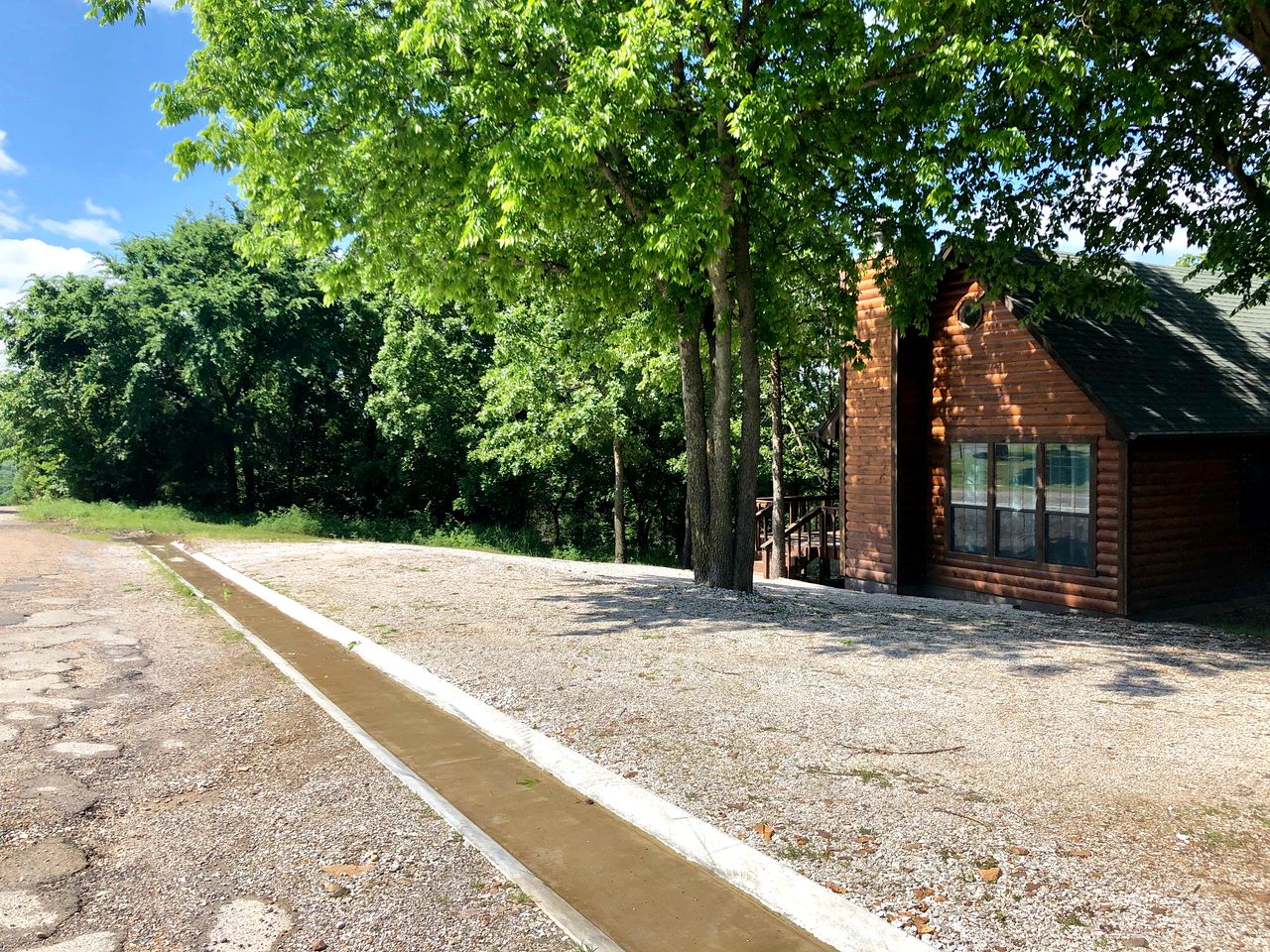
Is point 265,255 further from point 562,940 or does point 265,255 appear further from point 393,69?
→ point 562,940

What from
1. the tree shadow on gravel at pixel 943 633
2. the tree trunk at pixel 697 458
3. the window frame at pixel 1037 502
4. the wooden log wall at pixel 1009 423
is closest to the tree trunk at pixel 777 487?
the wooden log wall at pixel 1009 423

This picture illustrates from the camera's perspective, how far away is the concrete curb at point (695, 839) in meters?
3.61

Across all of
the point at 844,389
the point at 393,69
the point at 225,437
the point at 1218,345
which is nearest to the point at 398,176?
the point at 393,69

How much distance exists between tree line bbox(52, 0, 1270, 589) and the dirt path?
6.07m

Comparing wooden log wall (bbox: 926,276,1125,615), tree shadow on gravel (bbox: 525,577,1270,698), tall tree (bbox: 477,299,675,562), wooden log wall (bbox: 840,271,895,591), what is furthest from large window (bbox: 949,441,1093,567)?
tall tree (bbox: 477,299,675,562)

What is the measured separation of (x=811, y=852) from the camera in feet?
13.7

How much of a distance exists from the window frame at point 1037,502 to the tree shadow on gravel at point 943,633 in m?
1.05

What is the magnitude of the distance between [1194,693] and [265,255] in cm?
1282

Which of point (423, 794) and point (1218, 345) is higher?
point (1218, 345)

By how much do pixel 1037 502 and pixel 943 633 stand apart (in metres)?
4.95

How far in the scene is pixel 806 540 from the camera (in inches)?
804

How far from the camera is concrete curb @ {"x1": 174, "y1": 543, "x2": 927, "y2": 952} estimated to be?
142 inches

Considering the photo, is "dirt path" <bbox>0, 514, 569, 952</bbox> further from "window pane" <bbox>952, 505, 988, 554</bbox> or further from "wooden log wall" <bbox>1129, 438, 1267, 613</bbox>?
"wooden log wall" <bbox>1129, 438, 1267, 613</bbox>

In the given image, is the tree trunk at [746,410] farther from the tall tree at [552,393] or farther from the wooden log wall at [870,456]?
the tall tree at [552,393]
